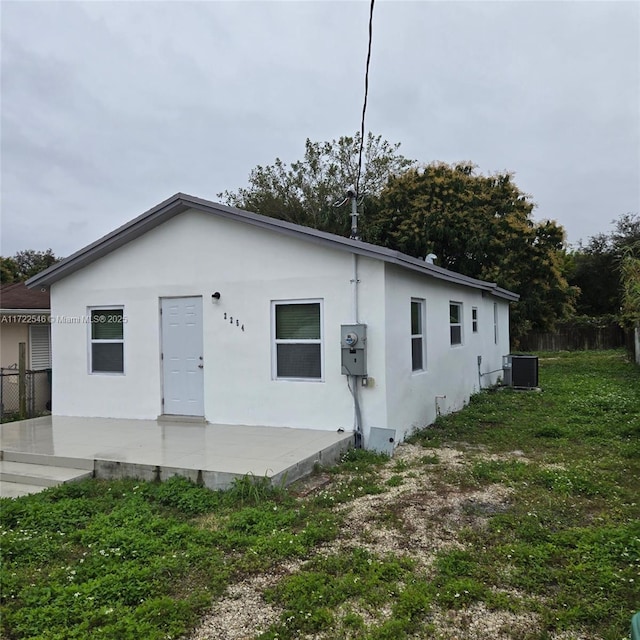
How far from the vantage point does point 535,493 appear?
16.6 feet

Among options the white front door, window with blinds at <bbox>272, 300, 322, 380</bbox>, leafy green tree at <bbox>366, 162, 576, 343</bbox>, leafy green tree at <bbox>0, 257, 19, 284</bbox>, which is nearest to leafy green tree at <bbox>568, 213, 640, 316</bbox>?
leafy green tree at <bbox>366, 162, 576, 343</bbox>

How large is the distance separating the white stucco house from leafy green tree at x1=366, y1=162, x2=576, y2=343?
1190 cm

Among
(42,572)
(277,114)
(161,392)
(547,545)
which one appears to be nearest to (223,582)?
(42,572)

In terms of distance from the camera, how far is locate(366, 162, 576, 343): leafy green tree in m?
21.0

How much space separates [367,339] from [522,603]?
14.2ft

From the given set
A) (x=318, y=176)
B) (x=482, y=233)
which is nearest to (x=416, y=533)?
(x=482, y=233)

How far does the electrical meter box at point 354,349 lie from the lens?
6.94 m

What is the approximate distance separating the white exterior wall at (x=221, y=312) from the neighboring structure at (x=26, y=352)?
191 centimetres

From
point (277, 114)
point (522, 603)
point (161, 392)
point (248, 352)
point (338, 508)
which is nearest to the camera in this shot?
point (522, 603)

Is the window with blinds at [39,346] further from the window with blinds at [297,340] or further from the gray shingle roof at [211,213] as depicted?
the window with blinds at [297,340]

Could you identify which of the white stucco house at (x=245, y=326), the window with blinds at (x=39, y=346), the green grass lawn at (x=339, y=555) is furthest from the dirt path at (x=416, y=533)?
the window with blinds at (x=39, y=346)

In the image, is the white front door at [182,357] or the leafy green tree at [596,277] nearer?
the white front door at [182,357]

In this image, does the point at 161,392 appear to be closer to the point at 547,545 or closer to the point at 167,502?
the point at 167,502

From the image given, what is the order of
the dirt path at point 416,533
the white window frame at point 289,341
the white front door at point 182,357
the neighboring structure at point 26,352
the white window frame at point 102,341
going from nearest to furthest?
the dirt path at point 416,533, the white window frame at point 289,341, the white front door at point 182,357, the white window frame at point 102,341, the neighboring structure at point 26,352
